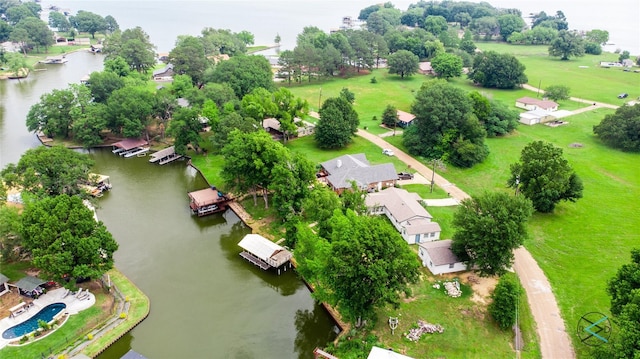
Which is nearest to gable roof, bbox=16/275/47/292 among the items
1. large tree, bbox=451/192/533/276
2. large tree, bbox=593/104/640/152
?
large tree, bbox=451/192/533/276

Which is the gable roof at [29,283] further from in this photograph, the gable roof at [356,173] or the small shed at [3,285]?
the gable roof at [356,173]

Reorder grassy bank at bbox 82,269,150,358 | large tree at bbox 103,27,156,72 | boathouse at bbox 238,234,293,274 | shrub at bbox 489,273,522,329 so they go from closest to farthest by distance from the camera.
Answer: grassy bank at bbox 82,269,150,358
shrub at bbox 489,273,522,329
boathouse at bbox 238,234,293,274
large tree at bbox 103,27,156,72

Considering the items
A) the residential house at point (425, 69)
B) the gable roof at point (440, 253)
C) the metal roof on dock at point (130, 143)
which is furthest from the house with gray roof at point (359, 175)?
the residential house at point (425, 69)

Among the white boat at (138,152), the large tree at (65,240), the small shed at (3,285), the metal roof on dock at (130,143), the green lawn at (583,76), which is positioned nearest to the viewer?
the large tree at (65,240)

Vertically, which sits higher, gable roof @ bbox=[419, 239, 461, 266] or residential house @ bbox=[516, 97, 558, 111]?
residential house @ bbox=[516, 97, 558, 111]

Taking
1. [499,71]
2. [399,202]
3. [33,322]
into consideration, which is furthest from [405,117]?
[33,322]

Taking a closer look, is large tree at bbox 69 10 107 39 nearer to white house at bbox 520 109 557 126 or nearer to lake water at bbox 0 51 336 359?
lake water at bbox 0 51 336 359

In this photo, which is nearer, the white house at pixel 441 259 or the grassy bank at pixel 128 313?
the grassy bank at pixel 128 313
